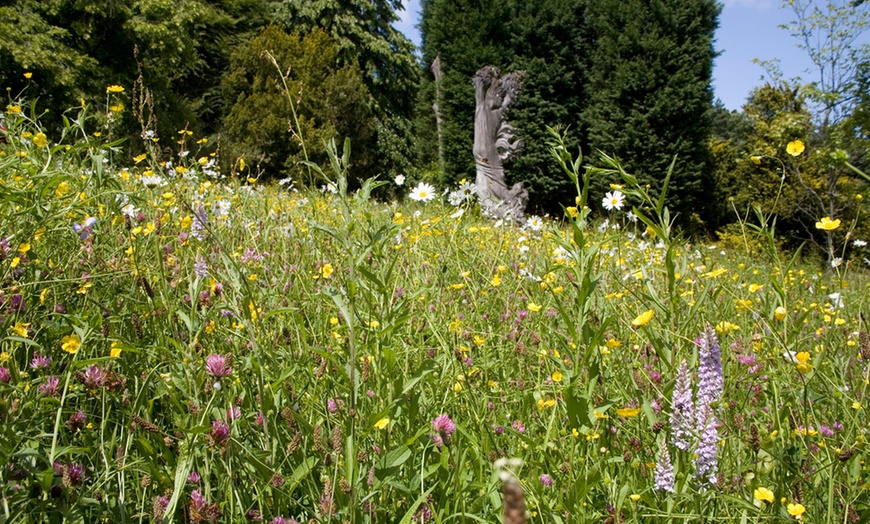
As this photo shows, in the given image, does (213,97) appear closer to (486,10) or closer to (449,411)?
(486,10)

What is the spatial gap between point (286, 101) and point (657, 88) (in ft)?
24.8

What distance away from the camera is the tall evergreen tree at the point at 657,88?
424 inches

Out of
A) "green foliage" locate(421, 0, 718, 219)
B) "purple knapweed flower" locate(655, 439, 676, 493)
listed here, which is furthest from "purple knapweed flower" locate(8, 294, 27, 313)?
"green foliage" locate(421, 0, 718, 219)

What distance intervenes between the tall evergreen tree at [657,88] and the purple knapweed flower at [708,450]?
33.4 feet

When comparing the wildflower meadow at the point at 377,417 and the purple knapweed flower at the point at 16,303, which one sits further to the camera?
the purple knapweed flower at the point at 16,303

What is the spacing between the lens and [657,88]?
11.0 m

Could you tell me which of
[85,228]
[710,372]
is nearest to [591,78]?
[85,228]

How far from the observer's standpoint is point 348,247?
103 cm

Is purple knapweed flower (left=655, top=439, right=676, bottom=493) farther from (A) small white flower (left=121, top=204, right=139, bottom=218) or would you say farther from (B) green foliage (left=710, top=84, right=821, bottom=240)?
(B) green foliage (left=710, top=84, right=821, bottom=240)

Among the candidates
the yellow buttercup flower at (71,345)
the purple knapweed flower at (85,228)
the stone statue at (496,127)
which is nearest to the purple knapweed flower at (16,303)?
the yellow buttercup flower at (71,345)

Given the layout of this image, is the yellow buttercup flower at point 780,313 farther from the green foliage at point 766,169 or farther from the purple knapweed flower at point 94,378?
the green foliage at point 766,169

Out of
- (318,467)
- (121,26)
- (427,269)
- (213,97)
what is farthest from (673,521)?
(213,97)

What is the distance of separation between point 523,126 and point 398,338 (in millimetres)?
10414

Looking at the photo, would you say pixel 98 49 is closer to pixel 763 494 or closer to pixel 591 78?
pixel 591 78
